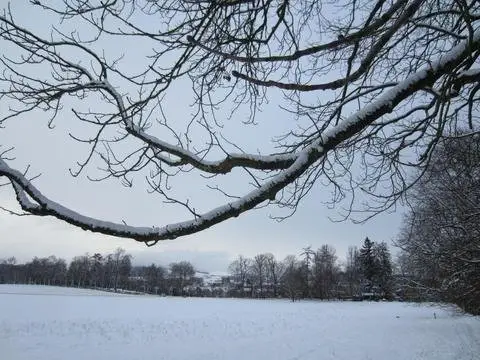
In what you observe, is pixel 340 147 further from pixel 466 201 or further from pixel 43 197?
pixel 466 201

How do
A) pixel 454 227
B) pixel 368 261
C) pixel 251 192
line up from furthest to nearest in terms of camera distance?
1. pixel 368 261
2. pixel 454 227
3. pixel 251 192

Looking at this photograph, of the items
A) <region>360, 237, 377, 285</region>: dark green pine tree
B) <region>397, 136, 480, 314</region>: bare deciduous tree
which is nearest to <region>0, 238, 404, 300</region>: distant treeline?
<region>360, 237, 377, 285</region>: dark green pine tree

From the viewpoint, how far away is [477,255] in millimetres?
10219

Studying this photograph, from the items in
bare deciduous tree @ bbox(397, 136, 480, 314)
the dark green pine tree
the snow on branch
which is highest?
the dark green pine tree

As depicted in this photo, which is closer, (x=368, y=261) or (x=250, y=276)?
(x=368, y=261)

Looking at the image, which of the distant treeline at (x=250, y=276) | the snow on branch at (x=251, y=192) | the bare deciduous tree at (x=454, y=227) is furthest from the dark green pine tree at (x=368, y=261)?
the snow on branch at (x=251, y=192)

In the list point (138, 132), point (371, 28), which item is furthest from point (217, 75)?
point (371, 28)

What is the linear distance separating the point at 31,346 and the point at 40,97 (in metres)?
16.9

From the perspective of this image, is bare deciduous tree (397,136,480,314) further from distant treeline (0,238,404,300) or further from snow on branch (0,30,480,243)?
distant treeline (0,238,404,300)

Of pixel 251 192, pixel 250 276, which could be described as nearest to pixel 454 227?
pixel 251 192

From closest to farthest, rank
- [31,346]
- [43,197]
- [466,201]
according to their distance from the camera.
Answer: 1. [43,197]
2. [466,201]
3. [31,346]

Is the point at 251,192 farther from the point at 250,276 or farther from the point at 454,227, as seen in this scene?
the point at 250,276

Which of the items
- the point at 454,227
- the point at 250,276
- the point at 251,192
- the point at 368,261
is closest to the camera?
the point at 251,192

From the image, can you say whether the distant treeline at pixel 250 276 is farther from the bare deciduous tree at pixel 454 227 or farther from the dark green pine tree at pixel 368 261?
the bare deciduous tree at pixel 454 227
